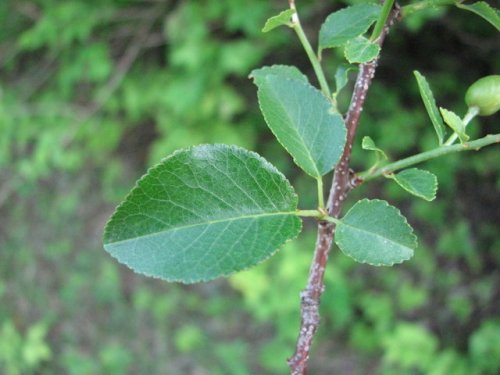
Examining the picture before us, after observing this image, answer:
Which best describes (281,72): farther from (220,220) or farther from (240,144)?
(240,144)

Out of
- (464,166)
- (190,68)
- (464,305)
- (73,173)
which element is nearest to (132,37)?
(190,68)

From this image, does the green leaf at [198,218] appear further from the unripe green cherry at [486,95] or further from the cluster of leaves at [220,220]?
the unripe green cherry at [486,95]

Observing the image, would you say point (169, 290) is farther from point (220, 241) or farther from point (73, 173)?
point (220, 241)

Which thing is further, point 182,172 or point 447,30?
point 447,30

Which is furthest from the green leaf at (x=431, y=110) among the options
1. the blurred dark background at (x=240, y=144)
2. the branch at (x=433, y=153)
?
the blurred dark background at (x=240, y=144)

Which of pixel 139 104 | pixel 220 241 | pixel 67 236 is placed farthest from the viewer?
pixel 67 236

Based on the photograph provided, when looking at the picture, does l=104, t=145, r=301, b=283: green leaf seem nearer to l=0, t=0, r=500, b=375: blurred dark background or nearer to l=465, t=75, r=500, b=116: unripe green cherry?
l=465, t=75, r=500, b=116: unripe green cherry
